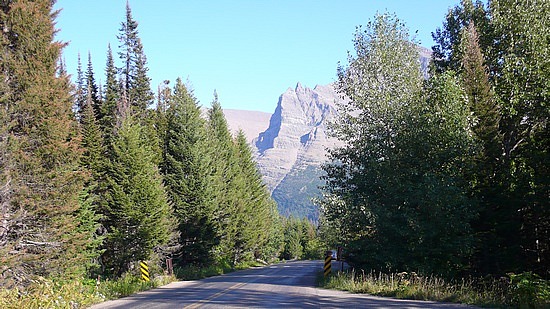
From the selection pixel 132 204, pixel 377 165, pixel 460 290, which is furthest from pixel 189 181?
pixel 460 290

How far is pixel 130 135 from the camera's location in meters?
29.3

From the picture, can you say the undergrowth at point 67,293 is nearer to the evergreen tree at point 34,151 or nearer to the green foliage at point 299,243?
the evergreen tree at point 34,151

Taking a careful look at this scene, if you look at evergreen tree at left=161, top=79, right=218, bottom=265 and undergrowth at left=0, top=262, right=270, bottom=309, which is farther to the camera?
evergreen tree at left=161, top=79, right=218, bottom=265

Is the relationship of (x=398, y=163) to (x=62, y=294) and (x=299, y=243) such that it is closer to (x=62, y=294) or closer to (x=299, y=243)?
(x=62, y=294)

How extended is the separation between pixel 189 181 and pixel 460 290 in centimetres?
2341

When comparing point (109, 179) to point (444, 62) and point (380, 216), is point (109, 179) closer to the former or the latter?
point (380, 216)

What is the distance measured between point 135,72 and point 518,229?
34967 millimetres

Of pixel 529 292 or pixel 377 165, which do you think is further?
pixel 377 165

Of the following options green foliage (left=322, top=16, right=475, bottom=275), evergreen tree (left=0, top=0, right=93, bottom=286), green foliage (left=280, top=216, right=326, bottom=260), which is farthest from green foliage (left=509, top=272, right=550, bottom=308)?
green foliage (left=280, top=216, right=326, bottom=260)

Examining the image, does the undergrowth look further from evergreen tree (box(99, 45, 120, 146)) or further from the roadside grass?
evergreen tree (box(99, 45, 120, 146))

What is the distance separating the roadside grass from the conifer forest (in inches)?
83.0

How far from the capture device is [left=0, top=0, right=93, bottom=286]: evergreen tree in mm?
18328

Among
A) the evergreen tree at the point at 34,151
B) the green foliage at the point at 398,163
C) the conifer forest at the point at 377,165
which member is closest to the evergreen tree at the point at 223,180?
the conifer forest at the point at 377,165

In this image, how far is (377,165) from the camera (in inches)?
939
